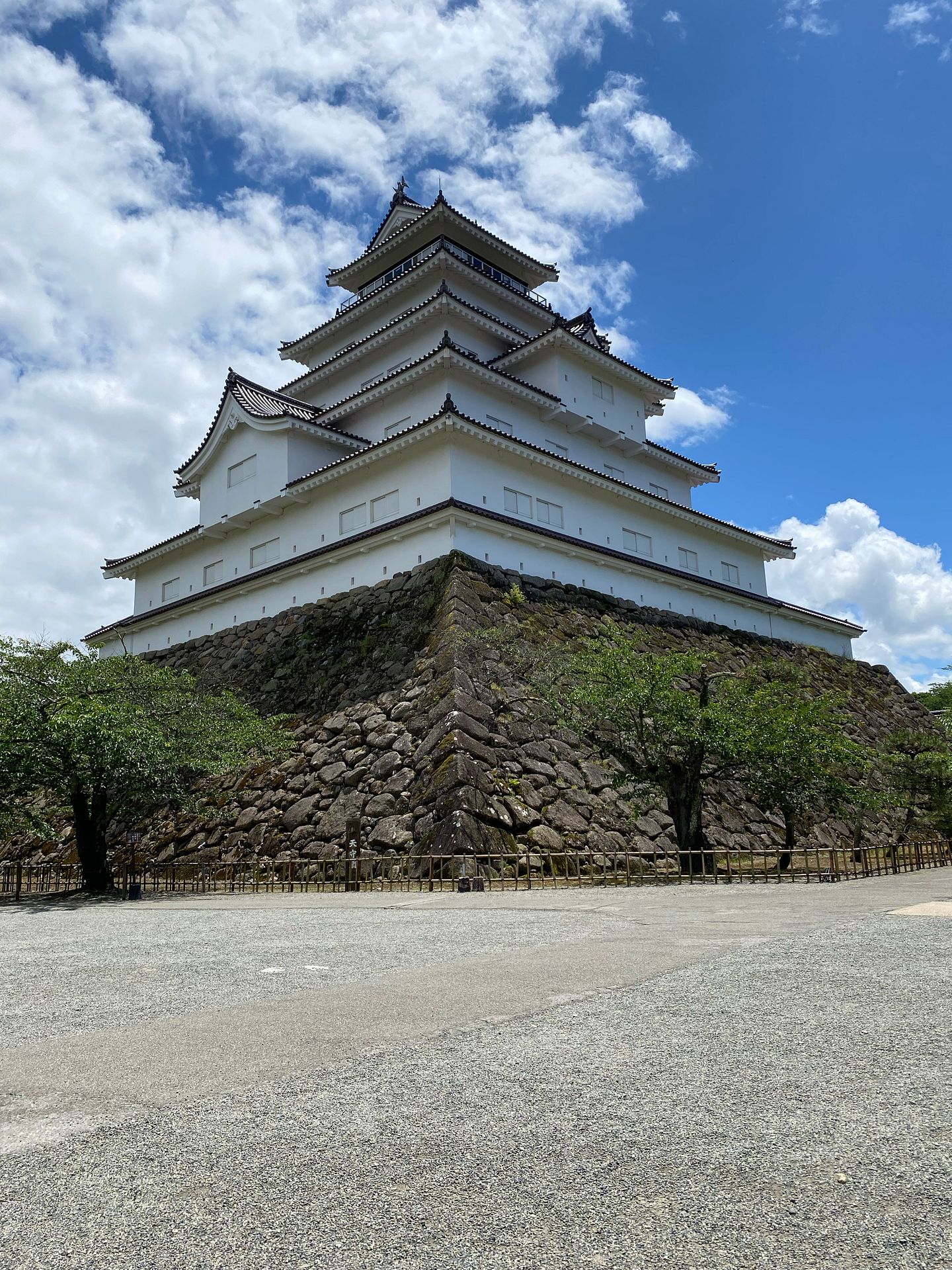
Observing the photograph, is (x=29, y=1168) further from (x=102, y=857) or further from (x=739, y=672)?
(x=739, y=672)

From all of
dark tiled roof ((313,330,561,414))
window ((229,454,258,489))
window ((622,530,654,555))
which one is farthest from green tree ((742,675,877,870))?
window ((229,454,258,489))

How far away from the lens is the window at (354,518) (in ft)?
68.6

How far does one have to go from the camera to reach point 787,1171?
244 centimetres

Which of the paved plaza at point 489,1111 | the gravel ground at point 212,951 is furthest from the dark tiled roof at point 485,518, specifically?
the paved plaza at point 489,1111

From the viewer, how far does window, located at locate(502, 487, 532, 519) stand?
19984mm

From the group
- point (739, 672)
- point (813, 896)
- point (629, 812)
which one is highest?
point (739, 672)

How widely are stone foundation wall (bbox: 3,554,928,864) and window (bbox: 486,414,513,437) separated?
16.6 ft

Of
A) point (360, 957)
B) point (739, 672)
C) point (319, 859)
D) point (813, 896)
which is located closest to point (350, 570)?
point (319, 859)

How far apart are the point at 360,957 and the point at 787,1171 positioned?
4.32 m

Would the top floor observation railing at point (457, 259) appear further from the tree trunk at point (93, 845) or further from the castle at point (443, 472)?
the tree trunk at point (93, 845)

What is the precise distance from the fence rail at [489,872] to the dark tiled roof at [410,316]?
16108 millimetres

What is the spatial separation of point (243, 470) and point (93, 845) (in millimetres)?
13348

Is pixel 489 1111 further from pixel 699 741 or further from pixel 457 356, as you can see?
pixel 457 356

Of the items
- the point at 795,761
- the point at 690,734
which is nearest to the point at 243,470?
the point at 690,734
